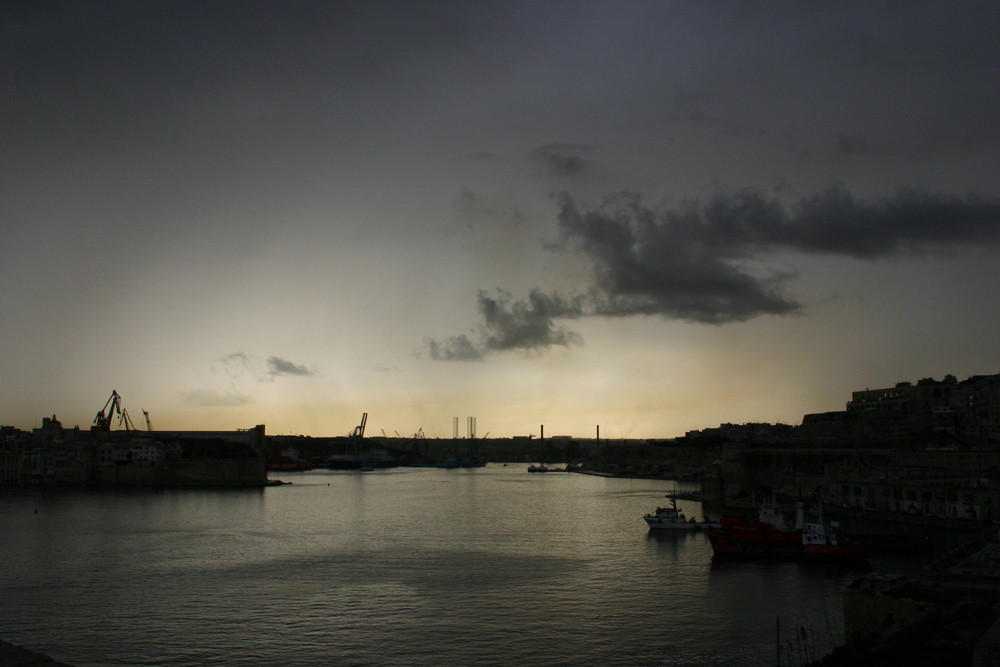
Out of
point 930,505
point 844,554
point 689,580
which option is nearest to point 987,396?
Answer: point 930,505

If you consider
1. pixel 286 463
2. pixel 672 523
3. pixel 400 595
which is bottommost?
pixel 286 463

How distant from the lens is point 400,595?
3083 cm

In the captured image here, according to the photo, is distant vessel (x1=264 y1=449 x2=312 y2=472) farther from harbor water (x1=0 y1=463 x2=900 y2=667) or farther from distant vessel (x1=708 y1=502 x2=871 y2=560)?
Answer: distant vessel (x1=708 y1=502 x2=871 y2=560)

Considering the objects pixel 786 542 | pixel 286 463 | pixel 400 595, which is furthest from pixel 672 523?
pixel 286 463

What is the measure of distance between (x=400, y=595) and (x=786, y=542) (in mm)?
20399

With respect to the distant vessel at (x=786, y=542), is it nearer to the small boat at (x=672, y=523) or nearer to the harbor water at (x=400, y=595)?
the harbor water at (x=400, y=595)

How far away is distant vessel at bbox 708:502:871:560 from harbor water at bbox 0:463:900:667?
4.34ft

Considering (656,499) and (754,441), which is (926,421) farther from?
(656,499)

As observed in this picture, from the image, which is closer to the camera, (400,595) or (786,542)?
(400,595)

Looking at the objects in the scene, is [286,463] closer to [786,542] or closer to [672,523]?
[672,523]

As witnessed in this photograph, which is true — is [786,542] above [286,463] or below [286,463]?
above

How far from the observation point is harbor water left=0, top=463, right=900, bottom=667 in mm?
23297

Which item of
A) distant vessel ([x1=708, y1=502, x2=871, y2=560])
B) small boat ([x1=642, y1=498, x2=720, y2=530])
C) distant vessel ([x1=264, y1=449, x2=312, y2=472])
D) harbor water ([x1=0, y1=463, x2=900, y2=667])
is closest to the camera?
harbor water ([x1=0, y1=463, x2=900, y2=667])

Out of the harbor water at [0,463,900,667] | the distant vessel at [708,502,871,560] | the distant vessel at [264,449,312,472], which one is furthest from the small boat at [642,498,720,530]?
the distant vessel at [264,449,312,472]
